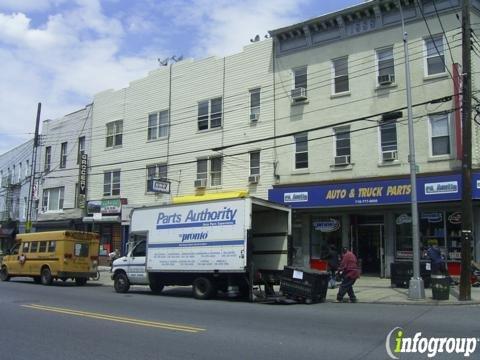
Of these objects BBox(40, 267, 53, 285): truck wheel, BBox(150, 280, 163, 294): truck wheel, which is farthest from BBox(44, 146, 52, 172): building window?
BBox(150, 280, 163, 294): truck wheel

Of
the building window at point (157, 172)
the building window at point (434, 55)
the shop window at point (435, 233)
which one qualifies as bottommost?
the shop window at point (435, 233)

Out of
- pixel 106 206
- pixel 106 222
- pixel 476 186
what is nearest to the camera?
pixel 476 186

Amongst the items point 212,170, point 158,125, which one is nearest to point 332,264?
point 212,170

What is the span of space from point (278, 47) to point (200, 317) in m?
17.4

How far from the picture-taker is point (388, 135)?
22.8 meters

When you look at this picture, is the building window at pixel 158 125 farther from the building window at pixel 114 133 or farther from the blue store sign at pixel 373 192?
the blue store sign at pixel 373 192

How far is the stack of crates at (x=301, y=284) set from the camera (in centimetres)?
1559

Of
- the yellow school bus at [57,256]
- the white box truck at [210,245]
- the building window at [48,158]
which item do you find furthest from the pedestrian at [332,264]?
the building window at [48,158]

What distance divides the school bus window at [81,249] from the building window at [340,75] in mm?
13176

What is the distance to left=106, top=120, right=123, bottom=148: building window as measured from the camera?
112ft

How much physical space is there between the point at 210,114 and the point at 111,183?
9.11m

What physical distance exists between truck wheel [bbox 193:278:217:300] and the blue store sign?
8.01 m

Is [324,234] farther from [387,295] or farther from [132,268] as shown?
[132,268]

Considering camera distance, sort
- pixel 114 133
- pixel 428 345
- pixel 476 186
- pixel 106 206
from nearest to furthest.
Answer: pixel 428 345, pixel 476 186, pixel 106 206, pixel 114 133
